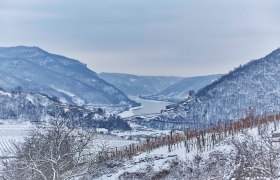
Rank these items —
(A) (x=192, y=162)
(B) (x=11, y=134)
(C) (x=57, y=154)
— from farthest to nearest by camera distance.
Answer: (B) (x=11, y=134) < (A) (x=192, y=162) < (C) (x=57, y=154)

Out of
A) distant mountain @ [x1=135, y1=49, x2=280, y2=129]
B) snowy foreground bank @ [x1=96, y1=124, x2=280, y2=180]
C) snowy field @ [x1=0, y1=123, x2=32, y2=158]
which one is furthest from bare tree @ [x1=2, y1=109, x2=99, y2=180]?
distant mountain @ [x1=135, y1=49, x2=280, y2=129]

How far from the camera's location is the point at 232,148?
131 feet

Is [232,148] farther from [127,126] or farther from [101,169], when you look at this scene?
[127,126]

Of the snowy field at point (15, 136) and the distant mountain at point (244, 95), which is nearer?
the snowy field at point (15, 136)

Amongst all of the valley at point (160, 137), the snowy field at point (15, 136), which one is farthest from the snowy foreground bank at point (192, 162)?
the snowy field at point (15, 136)

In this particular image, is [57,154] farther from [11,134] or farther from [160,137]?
[11,134]

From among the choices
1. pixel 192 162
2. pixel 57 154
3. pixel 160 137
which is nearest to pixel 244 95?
pixel 160 137

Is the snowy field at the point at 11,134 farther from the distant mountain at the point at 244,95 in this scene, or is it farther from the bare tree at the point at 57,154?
the bare tree at the point at 57,154

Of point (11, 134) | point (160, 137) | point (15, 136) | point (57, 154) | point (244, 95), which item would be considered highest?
point (244, 95)

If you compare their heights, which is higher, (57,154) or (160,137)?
(57,154)

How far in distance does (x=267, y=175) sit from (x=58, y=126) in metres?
10.7

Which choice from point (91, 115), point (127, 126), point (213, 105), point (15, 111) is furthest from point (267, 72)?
point (15, 111)

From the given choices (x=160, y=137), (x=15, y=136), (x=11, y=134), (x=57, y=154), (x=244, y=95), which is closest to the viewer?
(x=57, y=154)

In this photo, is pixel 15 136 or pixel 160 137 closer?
pixel 160 137
